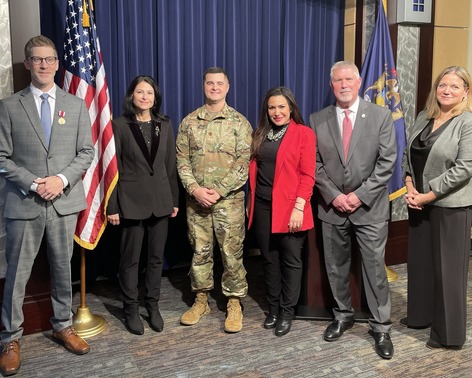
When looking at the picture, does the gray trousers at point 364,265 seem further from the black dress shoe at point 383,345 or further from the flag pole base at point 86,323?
the flag pole base at point 86,323

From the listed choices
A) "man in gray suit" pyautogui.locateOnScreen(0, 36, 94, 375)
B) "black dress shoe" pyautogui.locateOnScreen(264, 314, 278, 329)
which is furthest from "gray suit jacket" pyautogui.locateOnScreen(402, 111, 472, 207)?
"man in gray suit" pyautogui.locateOnScreen(0, 36, 94, 375)

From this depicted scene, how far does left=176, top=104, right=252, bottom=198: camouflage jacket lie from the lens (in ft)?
10.0

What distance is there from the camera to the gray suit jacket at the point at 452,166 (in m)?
2.69

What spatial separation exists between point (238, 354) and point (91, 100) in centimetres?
162

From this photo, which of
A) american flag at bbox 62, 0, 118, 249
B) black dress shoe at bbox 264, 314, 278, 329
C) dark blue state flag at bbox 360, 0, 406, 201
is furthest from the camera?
dark blue state flag at bbox 360, 0, 406, 201

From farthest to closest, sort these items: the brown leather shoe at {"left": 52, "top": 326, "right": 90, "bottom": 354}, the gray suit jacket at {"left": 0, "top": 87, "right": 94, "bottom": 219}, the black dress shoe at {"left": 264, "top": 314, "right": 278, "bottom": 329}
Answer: the black dress shoe at {"left": 264, "top": 314, "right": 278, "bottom": 329}
the brown leather shoe at {"left": 52, "top": 326, "right": 90, "bottom": 354}
the gray suit jacket at {"left": 0, "top": 87, "right": 94, "bottom": 219}

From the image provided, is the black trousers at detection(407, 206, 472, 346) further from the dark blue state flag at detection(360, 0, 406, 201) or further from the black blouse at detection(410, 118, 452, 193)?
the dark blue state flag at detection(360, 0, 406, 201)

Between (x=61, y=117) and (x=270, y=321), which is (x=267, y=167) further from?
(x=61, y=117)

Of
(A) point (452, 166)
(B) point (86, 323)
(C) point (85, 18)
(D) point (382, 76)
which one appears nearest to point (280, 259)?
(A) point (452, 166)

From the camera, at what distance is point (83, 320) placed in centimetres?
314

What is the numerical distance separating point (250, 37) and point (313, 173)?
163 centimetres

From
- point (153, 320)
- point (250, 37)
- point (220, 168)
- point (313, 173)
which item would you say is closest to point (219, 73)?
point (220, 168)

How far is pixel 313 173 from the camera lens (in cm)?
293

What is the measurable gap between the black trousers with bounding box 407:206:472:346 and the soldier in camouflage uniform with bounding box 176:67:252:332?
1.02 m
